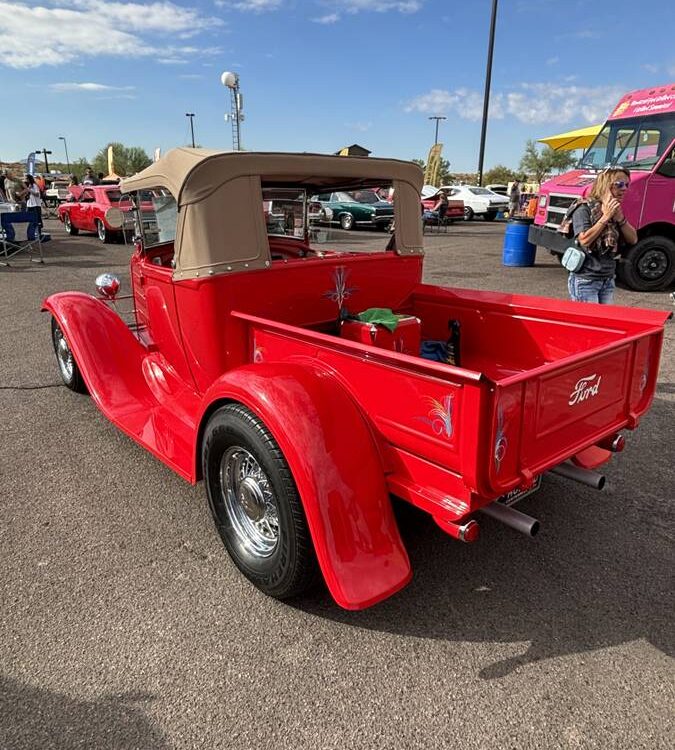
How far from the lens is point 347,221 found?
1972 centimetres

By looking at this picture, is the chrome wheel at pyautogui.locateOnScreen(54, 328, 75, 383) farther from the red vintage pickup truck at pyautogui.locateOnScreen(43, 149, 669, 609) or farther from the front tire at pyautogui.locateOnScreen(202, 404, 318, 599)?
the front tire at pyautogui.locateOnScreen(202, 404, 318, 599)

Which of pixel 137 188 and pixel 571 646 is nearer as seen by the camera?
pixel 571 646

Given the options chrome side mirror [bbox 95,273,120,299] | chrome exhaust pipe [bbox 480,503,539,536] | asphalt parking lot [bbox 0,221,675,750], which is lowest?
asphalt parking lot [bbox 0,221,675,750]

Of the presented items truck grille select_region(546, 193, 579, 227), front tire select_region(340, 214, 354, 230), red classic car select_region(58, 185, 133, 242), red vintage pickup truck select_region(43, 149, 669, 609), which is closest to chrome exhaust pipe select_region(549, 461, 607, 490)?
→ red vintage pickup truck select_region(43, 149, 669, 609)

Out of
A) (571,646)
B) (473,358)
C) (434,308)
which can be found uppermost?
(434,308)

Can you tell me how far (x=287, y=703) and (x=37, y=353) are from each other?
534 cm

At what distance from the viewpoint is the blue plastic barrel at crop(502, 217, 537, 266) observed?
487 inches

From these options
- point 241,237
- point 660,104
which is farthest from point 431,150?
point 241,237

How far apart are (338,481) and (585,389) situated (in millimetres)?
1172

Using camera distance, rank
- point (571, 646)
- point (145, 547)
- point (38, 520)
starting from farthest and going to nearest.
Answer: point (38, 520)
point (145, 547)
point (571, 646)

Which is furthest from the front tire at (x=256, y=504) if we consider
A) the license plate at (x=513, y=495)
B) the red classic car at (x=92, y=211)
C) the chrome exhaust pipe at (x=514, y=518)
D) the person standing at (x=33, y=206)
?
the red classic car at (x=92, y=211)

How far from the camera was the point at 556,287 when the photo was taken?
396 inches

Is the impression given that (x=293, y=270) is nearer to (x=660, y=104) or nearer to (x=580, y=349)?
(x=580, y=349)

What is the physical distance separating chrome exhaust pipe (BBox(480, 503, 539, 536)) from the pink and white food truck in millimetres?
7732
